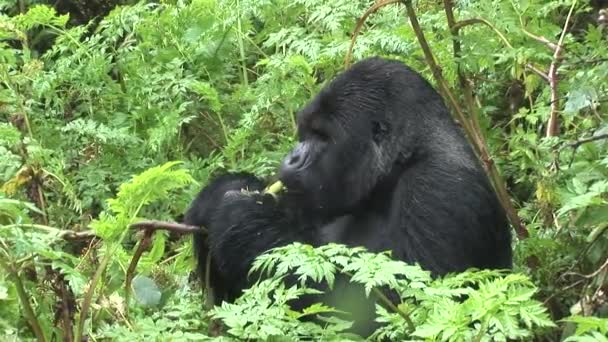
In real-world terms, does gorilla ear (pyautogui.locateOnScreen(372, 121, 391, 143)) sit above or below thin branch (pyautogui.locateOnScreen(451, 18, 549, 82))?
below

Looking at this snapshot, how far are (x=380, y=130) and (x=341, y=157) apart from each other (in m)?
0.16

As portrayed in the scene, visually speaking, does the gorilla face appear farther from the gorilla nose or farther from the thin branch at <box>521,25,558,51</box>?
the thin branch at <box>521,25,558,51</box>

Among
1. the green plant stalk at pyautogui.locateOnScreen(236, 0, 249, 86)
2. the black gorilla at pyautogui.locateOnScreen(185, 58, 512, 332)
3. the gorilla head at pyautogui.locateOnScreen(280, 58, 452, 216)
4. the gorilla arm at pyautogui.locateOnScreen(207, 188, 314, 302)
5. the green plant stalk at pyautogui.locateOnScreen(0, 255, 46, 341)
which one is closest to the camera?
the green plant stalk at pyautogui.locateOnScreen(0, 255, 46, 341)

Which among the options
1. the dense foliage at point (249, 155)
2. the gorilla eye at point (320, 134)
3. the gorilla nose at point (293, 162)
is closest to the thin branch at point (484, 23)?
the dense foliage at point (249, 155)

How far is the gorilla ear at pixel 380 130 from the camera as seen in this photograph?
11.5 ft

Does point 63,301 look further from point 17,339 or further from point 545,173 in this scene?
point 545,173

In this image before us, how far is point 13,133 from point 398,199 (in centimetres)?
120

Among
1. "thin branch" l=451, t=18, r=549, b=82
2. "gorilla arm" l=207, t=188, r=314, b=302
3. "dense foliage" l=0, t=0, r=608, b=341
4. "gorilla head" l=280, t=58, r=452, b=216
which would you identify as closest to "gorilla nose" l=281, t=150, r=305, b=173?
"gorilla head" l=280, t=58, r=452, b=216

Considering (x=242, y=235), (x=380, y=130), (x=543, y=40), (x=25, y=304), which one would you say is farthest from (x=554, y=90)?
(x=25, y=304)

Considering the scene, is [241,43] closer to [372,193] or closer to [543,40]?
[543,40]

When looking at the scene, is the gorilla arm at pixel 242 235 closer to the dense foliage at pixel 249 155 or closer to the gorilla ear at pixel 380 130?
the dense foliage at pixel 249 155

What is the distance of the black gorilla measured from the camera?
319 centimetres

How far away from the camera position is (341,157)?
355 centimetres

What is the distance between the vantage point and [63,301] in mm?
2596
